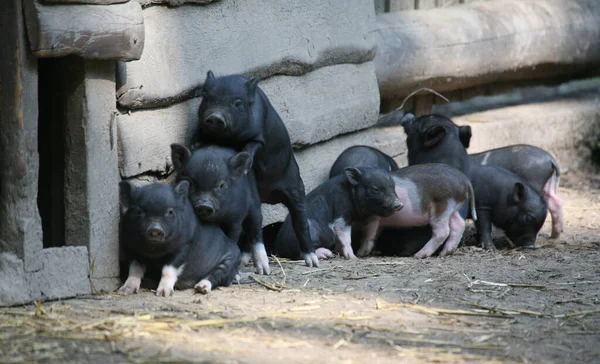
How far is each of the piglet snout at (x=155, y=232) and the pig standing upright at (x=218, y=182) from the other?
48 centimetres

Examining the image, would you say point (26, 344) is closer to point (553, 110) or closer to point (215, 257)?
point (215, 257)

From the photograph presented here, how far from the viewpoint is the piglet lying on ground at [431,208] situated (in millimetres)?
7504

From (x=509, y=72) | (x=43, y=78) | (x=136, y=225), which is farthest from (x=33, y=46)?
(x=509, y=72)

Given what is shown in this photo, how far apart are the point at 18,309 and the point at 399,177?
11.1ft

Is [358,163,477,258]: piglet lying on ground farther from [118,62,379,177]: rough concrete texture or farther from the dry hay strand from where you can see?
the dry hay strand

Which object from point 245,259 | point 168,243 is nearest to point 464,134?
point 245,259

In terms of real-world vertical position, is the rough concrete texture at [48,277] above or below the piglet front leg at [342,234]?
above

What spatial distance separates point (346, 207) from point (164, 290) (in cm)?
217

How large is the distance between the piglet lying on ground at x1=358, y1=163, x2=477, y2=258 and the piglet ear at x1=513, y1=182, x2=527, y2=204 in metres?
0.67

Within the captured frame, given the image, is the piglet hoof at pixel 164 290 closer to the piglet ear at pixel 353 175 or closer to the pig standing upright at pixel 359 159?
the piglet ear at pixel 353 175

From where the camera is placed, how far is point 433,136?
8461 millimetres

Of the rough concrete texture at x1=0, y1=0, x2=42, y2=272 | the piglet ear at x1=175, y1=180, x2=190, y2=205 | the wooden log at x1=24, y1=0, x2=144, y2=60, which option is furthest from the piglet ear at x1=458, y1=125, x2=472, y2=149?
the rough concrete texture at x1=0, y1=0, x2=42, y2=272

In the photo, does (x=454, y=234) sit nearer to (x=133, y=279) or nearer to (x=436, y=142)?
(x=436, y=142)

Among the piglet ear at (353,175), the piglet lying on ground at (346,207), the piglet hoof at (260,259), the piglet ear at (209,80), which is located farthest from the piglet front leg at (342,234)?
the piglet ear at (209,80)
